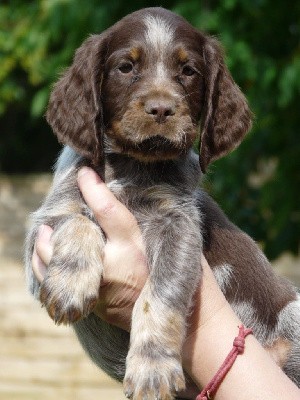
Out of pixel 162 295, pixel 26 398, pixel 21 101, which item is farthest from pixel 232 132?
pixel 21 101

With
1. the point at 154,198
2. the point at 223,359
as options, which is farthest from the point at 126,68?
the point at 223,359

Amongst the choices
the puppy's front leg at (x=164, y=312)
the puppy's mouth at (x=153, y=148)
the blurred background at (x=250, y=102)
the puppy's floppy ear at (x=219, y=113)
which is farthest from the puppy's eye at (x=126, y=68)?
the blurred background at (x=250, y=102)

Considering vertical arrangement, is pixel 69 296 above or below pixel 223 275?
above

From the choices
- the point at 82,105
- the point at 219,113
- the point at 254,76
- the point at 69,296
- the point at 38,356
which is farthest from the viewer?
the point at 38,356

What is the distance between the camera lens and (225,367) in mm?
5039

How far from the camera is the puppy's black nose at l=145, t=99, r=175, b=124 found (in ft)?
16.7

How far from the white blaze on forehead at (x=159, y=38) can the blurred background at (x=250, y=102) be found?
6.73ft

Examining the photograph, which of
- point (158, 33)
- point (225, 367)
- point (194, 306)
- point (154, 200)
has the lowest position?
A: point (225, 367)

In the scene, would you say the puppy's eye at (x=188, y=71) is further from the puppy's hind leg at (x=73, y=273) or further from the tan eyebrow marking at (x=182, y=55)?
the puppy's hind leg at (x=73, y=273)

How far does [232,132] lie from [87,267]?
1237 millimetres

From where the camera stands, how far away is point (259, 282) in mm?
→ 5773

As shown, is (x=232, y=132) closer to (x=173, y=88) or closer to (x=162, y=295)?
(x=173, y=88)

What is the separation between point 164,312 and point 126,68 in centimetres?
135

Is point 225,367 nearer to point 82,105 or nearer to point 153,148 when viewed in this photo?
point 153,148
